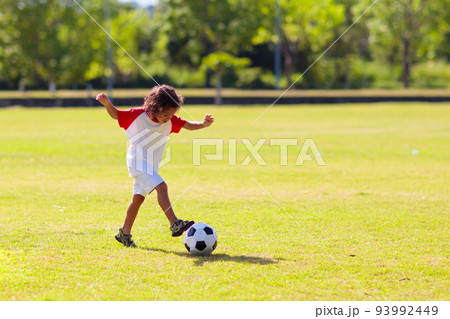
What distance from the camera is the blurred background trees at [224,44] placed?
4381cm

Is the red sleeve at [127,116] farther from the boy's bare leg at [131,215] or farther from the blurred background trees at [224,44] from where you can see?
the blurred background trees at [224,44]

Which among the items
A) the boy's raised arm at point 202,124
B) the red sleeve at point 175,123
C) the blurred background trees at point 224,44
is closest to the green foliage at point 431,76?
the blurred background trees at point 224,44

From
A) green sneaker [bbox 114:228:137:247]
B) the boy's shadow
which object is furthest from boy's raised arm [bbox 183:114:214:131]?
the boy's shadow

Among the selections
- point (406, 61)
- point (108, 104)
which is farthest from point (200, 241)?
point (406, 61)

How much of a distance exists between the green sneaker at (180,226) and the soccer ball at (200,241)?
9.2 inches

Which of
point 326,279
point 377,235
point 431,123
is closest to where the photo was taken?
point 326,279

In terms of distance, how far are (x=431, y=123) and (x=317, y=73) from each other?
90.7 ft

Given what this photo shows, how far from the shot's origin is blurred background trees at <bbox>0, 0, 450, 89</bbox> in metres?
43.8

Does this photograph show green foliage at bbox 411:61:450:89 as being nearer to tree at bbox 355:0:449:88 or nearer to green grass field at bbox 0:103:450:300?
tree at bbox 355:0:449:88

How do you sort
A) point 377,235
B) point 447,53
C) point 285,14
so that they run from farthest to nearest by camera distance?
1. point 447,53
2. point 285,14
3. point 377,235

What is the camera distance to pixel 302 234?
22.9 ft
